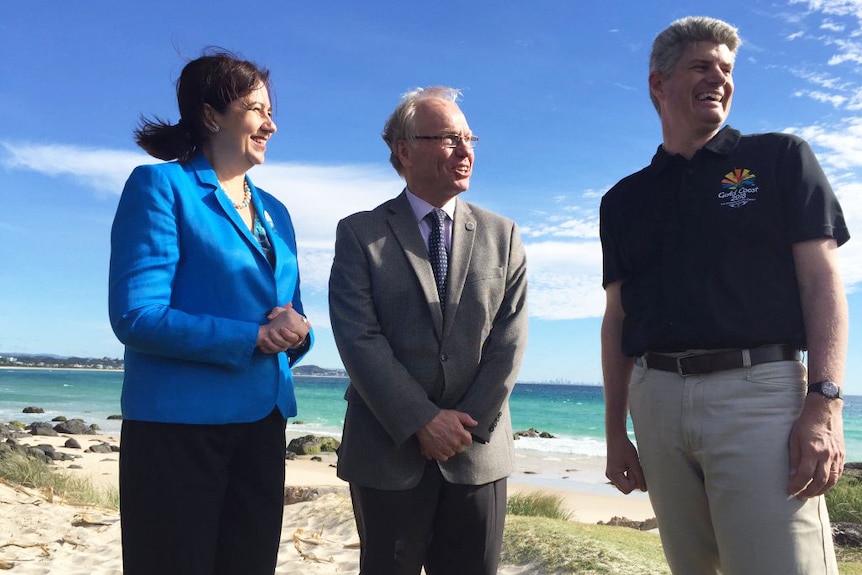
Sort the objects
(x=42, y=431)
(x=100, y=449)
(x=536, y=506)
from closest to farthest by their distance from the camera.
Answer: (x=536, y=506)
(x=100, y=449)
(x=42, y=431)

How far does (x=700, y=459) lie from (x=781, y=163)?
2.98ft

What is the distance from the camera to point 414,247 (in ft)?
8.25

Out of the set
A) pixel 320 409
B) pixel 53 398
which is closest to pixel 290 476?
pixel 320 409

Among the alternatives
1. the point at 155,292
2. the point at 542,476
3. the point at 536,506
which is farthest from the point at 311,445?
the point at 155,292

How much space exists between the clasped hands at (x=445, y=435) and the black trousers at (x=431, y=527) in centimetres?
8

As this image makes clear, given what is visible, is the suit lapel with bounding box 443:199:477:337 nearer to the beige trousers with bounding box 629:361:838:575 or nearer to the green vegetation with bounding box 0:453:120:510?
the beige trousers with bounding box 629:361:838:575

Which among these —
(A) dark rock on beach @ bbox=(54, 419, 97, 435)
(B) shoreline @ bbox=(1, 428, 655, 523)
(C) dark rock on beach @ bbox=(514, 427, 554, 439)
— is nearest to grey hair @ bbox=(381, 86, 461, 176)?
(B) shoreline @ bbox=(1, 428, 655, 523)

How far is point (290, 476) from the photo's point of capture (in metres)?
12.1

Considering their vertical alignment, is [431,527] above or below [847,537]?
above

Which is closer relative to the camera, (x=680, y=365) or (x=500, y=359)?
(x=680, y=365)

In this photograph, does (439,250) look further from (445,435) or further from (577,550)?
(577,550)

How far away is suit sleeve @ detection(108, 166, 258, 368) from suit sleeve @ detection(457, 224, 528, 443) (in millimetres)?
735

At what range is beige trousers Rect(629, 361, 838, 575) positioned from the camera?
202 cm

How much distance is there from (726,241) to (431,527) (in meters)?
1.28
